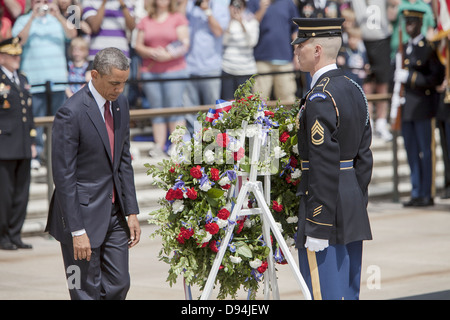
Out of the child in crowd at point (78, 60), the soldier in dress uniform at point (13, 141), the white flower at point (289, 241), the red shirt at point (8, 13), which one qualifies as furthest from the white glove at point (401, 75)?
the white flower at point (289, 241)

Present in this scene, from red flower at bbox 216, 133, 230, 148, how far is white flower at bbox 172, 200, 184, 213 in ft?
1.50

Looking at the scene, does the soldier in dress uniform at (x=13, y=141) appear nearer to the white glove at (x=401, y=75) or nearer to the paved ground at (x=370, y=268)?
the paved ground at (x=370, y=268)

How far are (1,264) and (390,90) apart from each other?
21.0 feet

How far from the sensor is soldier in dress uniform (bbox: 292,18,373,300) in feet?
18.5

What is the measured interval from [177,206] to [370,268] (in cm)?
368

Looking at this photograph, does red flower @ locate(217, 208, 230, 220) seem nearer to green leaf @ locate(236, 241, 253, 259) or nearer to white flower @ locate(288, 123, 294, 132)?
green leaf @ locate(236, 241, 253, 259)

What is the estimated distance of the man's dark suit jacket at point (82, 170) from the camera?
578 cm

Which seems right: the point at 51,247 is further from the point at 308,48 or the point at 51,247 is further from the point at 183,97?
the point at 308,48

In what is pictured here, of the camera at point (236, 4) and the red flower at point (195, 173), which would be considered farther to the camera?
the camera at point (236, 4)

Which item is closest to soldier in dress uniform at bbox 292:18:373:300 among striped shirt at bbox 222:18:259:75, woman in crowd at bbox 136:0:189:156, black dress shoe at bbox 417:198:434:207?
woman in crowd at bbox 136:0:189:156

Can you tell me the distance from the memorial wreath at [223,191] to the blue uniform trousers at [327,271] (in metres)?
0.43

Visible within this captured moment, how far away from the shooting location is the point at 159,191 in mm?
12602
